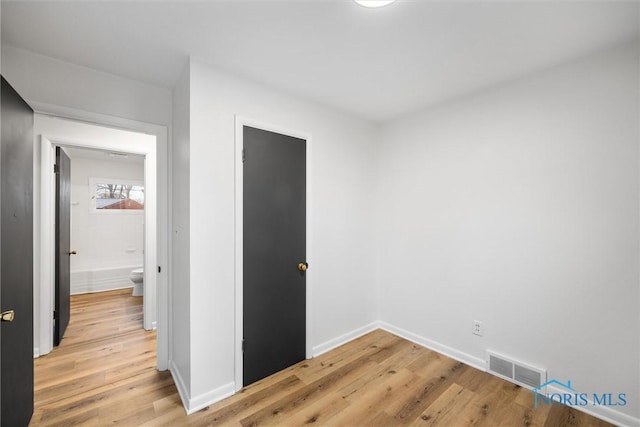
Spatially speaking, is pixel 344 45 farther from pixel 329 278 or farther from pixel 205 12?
pixel 329 278

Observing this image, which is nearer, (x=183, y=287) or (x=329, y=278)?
(x=183, y=287)

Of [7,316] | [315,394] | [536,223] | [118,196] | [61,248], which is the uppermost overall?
[118,196]

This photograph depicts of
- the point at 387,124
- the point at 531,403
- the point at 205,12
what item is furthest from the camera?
the point at 387,124

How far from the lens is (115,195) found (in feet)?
17.4

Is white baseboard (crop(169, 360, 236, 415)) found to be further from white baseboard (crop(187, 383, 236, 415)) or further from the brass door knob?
the brass door knob

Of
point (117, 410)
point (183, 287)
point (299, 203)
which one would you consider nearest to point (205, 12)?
point (299, 203)

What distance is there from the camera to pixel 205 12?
1.47m

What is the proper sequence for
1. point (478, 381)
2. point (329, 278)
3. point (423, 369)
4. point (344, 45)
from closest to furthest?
point (344, 45) < point (478, 381) < point (423, 369) < point (329, 278)

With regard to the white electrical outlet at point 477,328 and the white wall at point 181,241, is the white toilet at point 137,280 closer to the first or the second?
the white wall at point 181,241

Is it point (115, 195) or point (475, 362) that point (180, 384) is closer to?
point (475, 362)

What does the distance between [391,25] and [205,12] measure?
41.5 inches

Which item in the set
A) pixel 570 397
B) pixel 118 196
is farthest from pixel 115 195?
pixel 570 397

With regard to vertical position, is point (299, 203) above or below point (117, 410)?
above

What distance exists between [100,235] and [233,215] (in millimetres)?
4694
